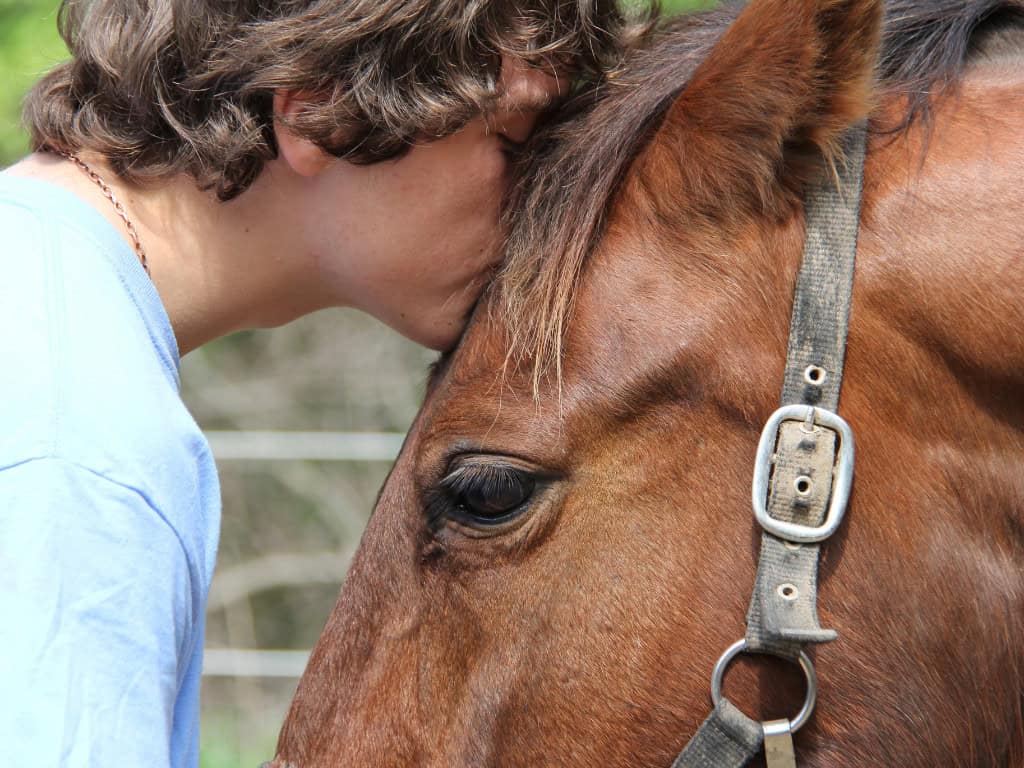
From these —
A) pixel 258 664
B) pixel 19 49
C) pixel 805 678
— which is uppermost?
pixel 805 678

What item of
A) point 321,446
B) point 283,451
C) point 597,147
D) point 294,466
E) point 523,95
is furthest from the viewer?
point 294,466

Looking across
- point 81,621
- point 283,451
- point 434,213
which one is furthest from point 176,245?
point 283,451

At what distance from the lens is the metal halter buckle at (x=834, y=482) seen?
1.22 meters

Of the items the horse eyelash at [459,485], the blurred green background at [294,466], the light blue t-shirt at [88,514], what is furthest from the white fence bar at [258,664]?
the light blue t-shirt at [88,514]

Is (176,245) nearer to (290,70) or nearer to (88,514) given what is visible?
(290,70)

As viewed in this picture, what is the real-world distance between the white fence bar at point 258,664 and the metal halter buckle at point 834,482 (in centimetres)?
377

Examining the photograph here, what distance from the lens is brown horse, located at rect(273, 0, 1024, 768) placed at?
1.24 meters

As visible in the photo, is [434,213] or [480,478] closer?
[480,478]

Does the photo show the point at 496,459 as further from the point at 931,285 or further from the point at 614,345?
the point at 931,285

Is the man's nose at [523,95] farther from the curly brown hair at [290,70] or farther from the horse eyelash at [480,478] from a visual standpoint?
the horse eyelash at [480,478]

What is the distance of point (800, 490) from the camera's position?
A: 1235mm

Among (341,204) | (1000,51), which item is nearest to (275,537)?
(341,204)

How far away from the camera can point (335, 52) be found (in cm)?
145

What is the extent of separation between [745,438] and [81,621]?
0.74 metres
